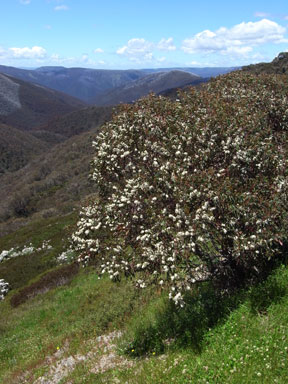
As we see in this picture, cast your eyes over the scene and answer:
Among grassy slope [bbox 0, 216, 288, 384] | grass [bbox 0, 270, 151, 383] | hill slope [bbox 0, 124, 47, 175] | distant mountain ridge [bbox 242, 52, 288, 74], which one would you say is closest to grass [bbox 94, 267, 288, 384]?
grassy slope [bbox 0, 216, 288, 384]

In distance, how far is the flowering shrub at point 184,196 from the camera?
762cm

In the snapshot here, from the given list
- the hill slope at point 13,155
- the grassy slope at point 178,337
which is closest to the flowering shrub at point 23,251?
the grassy slope at point 178,337

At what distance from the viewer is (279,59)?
354ft

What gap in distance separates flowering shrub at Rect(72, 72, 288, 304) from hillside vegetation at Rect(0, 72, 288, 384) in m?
0.03

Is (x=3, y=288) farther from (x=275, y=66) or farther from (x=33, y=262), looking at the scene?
(x=275, y=66)

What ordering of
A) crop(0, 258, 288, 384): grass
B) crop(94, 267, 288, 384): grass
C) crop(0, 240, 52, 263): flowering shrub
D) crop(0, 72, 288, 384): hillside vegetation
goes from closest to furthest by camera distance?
crop(94, 267, 288, 384): grass → crop(0, 258, 288, 384): grass → crop(0, 72, 288, 384): hillside vegetation → crop(0, 240, 52, 263): flowering shrub

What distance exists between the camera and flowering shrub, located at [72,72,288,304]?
7.62 metres

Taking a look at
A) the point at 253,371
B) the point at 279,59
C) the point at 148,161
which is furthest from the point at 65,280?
the point at 279,59

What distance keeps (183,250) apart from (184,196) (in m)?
1.19

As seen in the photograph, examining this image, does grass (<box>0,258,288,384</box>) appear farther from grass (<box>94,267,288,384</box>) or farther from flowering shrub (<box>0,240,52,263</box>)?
flowering shrub (<box>0,240,52,263</box>)

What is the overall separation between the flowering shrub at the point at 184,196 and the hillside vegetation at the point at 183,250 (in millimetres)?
35

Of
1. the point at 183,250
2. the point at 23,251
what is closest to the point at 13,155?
the point at 23,251

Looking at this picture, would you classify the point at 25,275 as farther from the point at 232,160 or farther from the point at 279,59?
the point at 279,59

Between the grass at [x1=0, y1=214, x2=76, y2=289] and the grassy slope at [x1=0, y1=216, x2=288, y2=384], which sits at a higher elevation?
the grassy slope at [x1=0, y1=216, x2=288, y2=384]
